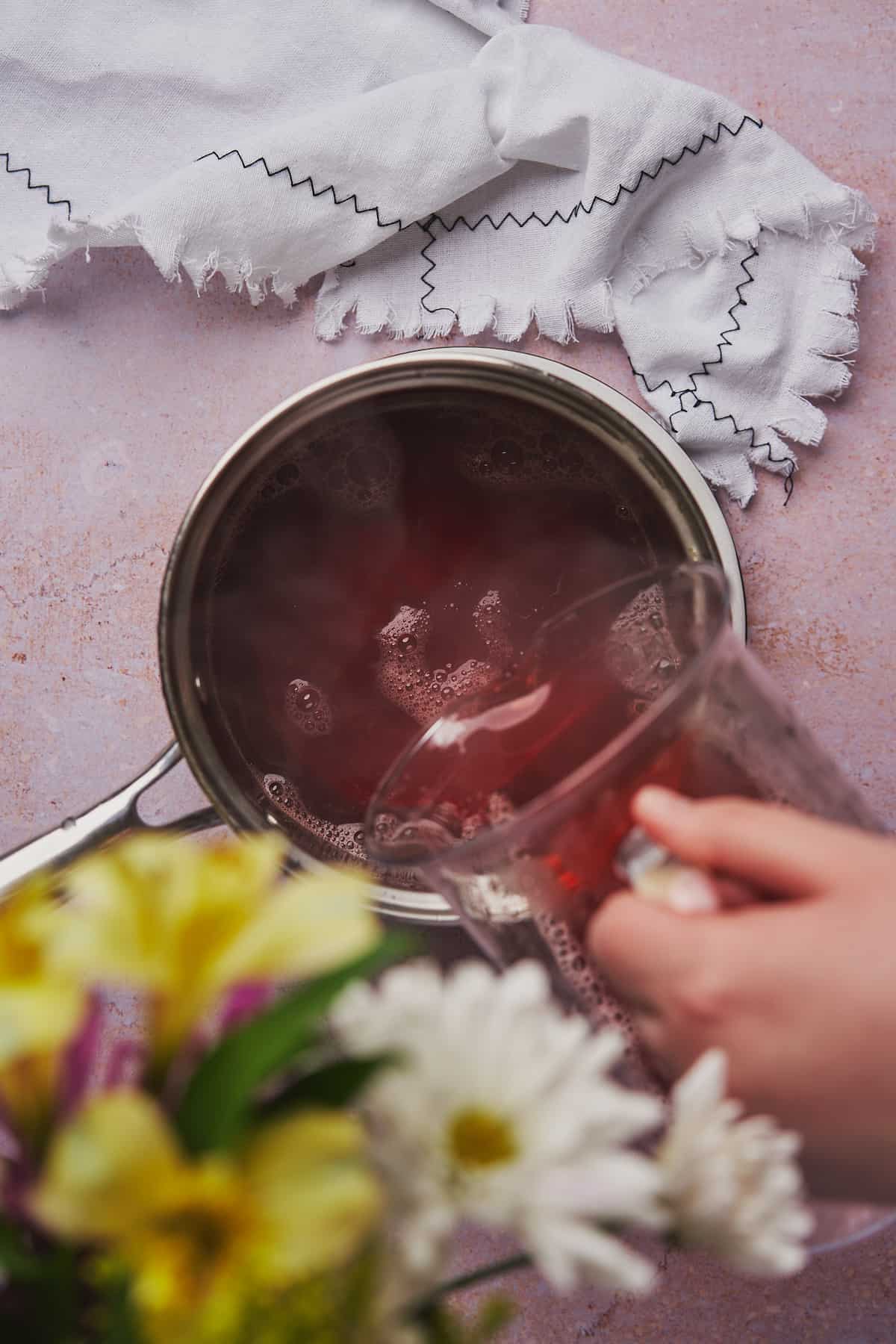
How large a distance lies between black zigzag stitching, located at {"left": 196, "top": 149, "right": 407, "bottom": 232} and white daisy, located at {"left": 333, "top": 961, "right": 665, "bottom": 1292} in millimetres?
554

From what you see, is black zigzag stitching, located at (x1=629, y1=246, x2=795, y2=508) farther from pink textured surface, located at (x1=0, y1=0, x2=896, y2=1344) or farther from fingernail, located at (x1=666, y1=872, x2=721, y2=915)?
fingernail, located at (x1=666, y1=872, x2=721, y2=915)

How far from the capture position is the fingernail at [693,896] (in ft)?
1.30

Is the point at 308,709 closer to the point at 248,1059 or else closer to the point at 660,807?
the point at 660,807

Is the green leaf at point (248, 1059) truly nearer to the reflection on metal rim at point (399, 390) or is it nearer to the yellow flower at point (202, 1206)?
the yellow flower at point (202, 1206)

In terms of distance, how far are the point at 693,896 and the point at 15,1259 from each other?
0.24 metres

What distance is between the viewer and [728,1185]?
0.99 feet

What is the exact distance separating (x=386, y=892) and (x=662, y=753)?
23 cm

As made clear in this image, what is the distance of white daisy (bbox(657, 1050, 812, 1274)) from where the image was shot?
304 mm

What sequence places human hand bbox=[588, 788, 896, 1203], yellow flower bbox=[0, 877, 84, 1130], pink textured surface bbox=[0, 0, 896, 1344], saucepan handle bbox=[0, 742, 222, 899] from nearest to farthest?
yellow flower bbox=[0, 877, 84, 1130]
human hand bbox=[588, 788, 896, 1203]
saucepan handle bbox=[0, 742, 222, 899]
pink textured surface bbox=[0, 0, 896, 1344]

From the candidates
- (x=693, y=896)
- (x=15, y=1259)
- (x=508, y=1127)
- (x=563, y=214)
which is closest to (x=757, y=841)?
(x=693, y=896)

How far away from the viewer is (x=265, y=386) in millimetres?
740

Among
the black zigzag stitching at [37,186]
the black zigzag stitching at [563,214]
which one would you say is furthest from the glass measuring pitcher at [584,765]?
the black zigzag stitching at [37,186]

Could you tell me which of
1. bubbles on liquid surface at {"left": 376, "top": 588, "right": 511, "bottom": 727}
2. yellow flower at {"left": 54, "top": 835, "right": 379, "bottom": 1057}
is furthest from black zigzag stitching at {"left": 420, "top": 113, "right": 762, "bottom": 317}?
yellow flower at {"left": 54, "top": 835, "right": 379, "bottom": 1057}

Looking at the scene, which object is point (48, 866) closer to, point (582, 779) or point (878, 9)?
point (582, 779)
